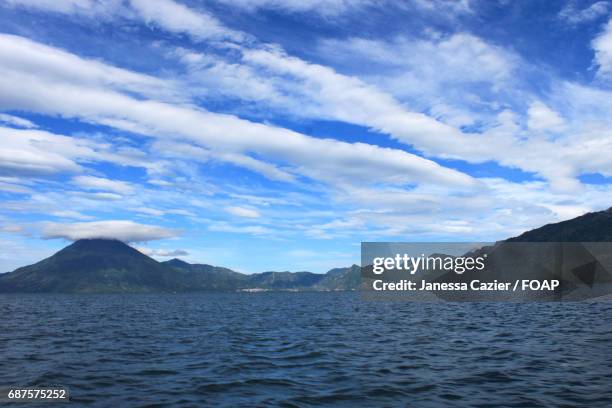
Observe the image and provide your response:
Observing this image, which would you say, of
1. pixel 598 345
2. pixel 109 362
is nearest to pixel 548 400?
pixel 598 345

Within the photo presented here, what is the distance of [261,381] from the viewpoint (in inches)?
879

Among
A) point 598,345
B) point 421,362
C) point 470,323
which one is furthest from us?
point 470,323

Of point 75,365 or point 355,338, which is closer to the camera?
point 75,365

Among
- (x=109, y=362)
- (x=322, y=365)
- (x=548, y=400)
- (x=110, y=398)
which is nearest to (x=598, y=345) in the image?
(x=548, y=400)

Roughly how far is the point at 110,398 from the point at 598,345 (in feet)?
104

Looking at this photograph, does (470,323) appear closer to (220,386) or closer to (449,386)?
(449,386)

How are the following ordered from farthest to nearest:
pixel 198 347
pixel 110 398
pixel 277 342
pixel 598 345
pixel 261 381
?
pixel 277 342, pixel 198 347, pixel 598 345, pixel 261 381, pixel 110 398

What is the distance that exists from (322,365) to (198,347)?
12761mm

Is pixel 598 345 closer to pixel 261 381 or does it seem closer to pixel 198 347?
pixel 261 381

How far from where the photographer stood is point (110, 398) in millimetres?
19125

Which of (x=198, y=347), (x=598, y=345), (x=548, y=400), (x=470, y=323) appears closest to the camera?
(x=548, y=400)

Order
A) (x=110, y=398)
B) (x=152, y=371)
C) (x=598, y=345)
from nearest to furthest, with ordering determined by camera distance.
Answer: (x=110, y=398) → (x=152, y=371) → (x=598, y=345)

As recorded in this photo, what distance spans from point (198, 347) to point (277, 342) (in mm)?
6621

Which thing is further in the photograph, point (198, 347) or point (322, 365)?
point (198, 347)
